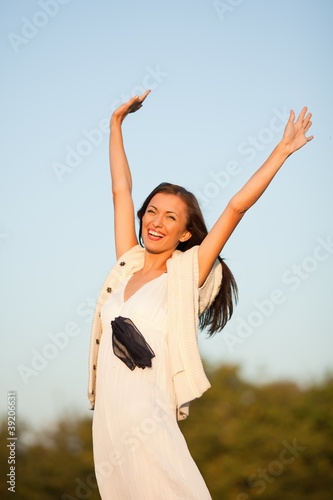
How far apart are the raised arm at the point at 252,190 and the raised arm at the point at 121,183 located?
28.9 inches

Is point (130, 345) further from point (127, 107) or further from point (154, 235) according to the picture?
point (127, 107)

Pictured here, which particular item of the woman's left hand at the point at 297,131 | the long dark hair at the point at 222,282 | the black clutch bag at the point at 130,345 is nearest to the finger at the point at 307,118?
the woman's left hand at the point at 297,131

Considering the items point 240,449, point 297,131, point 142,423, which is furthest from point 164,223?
point 240,449

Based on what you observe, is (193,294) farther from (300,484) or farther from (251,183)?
(300,484)

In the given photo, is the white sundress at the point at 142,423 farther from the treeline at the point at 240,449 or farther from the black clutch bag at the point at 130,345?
the treeline at the point at 240,449

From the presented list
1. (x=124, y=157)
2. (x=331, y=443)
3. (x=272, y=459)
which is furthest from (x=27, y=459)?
(x=124, y=157)

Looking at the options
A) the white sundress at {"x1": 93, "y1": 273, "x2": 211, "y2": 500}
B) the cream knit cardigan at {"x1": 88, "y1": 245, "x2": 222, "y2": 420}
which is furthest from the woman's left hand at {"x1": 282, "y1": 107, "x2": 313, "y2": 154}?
the white sundress at {"x1": 93, "y1": 273, "x2": 211, "y2": 500}

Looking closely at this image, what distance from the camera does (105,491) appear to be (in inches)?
166

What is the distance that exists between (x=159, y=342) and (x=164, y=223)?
0.70 m

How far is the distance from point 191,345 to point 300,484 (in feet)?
64.3

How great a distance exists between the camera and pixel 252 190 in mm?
4250

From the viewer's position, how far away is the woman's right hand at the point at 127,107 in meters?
5.23

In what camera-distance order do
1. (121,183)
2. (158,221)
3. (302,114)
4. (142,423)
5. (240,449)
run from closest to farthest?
1. (142,423)
2. (302,114)
3. (158,221)
4. (121,183)
5. (240,449)

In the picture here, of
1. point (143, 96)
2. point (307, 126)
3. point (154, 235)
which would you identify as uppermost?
point (143, 96)
